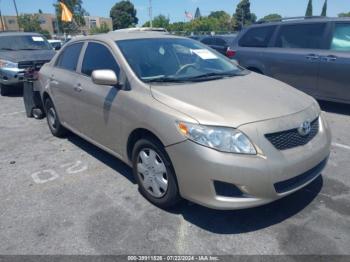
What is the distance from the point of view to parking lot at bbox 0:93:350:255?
109 inches

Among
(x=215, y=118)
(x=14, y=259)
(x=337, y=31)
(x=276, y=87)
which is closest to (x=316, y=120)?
(x=276, y=87)

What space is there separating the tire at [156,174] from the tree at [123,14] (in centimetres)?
9166

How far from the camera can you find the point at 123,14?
90.9m

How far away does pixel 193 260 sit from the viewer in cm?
261

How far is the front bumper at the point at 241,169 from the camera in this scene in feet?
8.63

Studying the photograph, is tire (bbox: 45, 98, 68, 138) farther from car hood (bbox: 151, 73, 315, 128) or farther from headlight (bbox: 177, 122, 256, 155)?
headlight (bbox: 177, 122, 256, 155)

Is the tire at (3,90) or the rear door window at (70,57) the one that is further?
the tire at (3,90)

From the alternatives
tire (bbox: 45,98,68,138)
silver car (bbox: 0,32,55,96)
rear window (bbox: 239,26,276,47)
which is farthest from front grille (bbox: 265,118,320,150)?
silver car (bbox: 0,32,55,96)

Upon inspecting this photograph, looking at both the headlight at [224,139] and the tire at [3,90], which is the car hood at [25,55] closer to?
the tire at [3,90]

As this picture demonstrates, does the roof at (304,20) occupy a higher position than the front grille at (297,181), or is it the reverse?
the roof at (304,20)

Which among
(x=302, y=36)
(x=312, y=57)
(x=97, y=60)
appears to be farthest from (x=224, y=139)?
(x=302, y=36)

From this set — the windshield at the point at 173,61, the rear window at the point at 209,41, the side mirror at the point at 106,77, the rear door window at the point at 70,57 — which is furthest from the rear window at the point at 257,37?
the rear window at the point at 209,41

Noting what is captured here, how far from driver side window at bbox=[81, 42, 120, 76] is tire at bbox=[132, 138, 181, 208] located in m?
0.94

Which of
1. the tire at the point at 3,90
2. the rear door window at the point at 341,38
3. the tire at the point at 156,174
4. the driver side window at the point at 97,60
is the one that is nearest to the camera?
the tire at the point at 156,174
